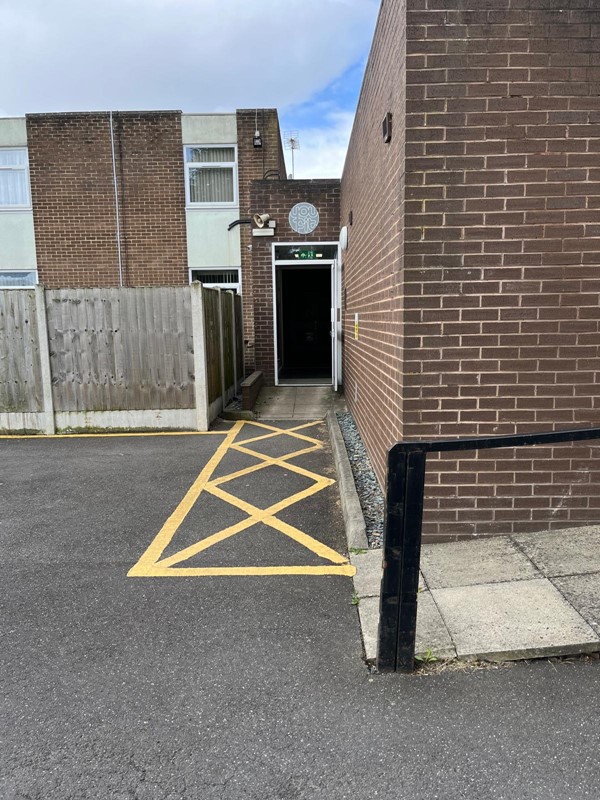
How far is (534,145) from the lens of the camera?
381 centimetres

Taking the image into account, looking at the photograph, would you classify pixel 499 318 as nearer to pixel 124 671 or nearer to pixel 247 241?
pixel 124 671

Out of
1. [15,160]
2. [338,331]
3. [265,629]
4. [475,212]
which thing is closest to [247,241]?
[338,331]

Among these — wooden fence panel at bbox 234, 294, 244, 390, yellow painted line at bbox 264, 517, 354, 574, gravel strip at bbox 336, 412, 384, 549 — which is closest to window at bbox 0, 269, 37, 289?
wooden fence panel at bbox 234, 294, 244, 390

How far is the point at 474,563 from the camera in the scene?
3729 mm

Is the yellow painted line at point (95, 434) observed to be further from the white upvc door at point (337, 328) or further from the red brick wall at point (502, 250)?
the red brick wall at point (502, 250)

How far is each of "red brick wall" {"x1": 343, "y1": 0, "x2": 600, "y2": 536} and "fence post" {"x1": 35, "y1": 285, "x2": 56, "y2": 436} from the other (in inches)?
244

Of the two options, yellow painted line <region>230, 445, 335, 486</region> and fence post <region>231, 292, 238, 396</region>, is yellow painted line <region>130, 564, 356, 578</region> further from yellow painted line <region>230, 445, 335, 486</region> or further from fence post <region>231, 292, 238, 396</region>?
fence post <region>231, 292, 238, 396</region>

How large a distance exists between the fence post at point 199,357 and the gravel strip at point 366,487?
220cm

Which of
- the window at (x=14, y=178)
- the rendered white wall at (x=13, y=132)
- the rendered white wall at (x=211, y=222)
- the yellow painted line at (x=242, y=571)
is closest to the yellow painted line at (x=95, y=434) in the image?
the yellow painted line at (x=242, y=571)

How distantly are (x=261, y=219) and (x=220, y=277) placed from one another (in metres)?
2.76

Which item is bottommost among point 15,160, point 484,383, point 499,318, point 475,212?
point 484,383

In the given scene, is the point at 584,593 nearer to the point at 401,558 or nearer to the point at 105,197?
the point at 401,558

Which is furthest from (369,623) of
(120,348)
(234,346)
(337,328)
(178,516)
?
(337,328)

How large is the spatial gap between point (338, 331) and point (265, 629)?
8.99 meters
